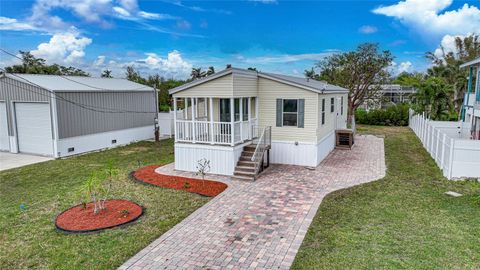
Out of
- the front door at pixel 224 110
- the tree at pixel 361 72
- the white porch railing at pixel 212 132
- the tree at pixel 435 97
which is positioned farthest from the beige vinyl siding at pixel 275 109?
the tree at pixel 361 72

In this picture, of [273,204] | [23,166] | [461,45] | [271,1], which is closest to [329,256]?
[273,204]

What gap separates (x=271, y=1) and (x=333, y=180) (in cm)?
1835

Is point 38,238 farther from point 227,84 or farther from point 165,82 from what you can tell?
point 165,82

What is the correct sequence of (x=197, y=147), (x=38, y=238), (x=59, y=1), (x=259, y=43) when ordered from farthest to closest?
(x=259, y=43) → (x=59, y=1) → (x=197, y=147) → (x=38, y=238)

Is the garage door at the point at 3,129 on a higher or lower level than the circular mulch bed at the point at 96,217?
higher

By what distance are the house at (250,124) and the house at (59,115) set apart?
655 cm

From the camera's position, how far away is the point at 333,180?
1074cm

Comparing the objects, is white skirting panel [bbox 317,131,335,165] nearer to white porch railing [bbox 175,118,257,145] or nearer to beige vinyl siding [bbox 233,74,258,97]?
white porch railing [bbox 175,118,257,145]

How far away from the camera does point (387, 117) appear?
28.5m

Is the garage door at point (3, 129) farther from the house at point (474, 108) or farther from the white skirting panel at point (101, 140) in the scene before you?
the house at point (474, 108)

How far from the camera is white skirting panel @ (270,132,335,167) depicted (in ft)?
41.3

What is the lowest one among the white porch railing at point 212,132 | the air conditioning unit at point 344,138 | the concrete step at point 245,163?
the concrete step at point 245,163

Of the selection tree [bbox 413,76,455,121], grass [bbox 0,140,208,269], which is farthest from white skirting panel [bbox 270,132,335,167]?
tree [bbox 413,76,455,121]

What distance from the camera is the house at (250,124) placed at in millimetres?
11438
